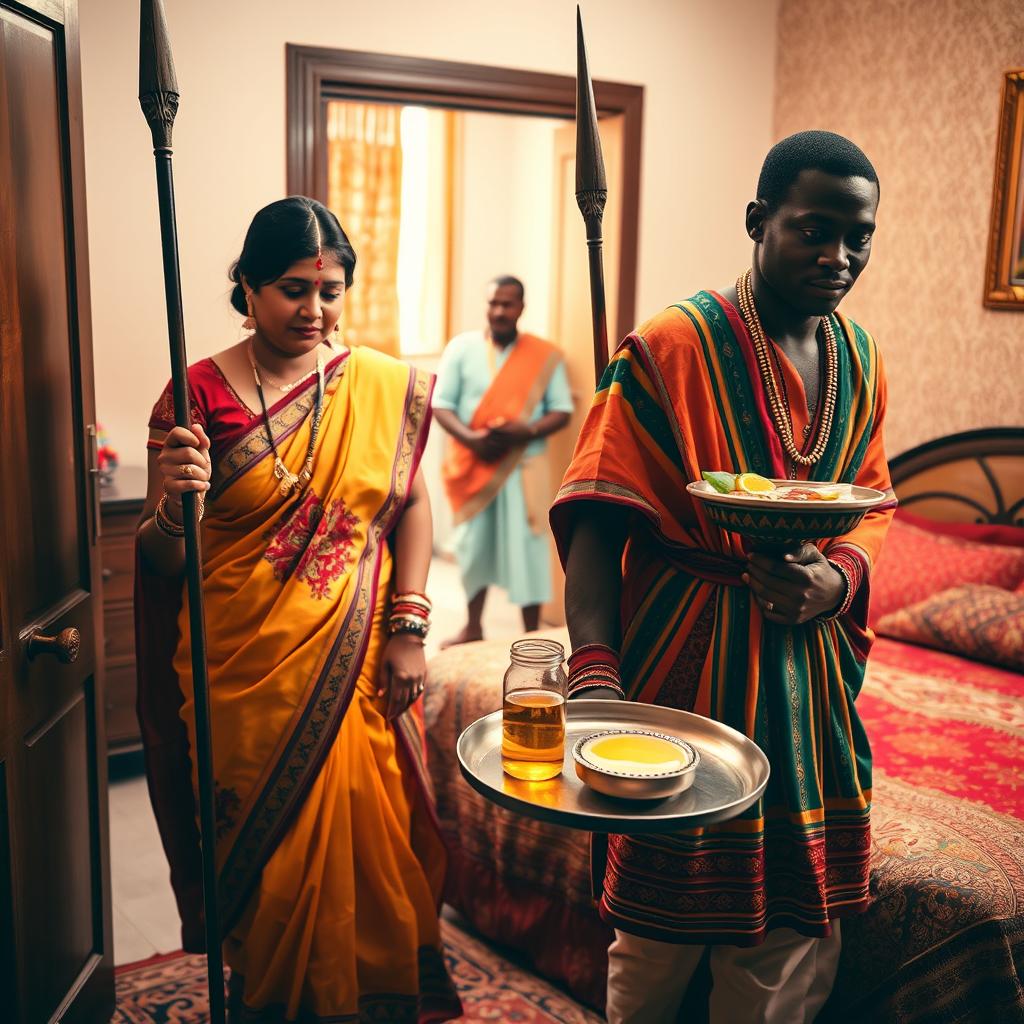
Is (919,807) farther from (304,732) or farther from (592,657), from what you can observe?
(304,732)

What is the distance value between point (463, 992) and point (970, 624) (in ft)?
5.92

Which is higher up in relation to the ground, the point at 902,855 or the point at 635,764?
the point at 635,764

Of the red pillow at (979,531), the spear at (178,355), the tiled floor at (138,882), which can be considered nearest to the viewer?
the spear at (178,355)

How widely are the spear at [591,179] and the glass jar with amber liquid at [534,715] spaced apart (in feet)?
1.63

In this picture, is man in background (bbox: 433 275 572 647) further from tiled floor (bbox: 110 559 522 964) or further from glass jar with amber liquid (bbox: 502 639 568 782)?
glass jar with amber liquid (bbox: 502 639 568 782)

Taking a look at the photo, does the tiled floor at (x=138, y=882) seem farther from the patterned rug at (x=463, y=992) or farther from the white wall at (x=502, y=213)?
the white wall at (x=502, y=213)

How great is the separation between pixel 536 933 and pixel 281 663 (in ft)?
3.26

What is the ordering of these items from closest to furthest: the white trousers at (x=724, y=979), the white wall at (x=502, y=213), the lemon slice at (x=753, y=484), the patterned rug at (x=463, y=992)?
the lemon slice at (x=753, y=484) → the white trousers at (x=724, y=979) → the patterned rug at (x=463, y=992) → the white wall at (x=502, y=213)

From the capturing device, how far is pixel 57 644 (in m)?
1.90

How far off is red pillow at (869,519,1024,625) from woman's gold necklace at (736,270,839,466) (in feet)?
6.58

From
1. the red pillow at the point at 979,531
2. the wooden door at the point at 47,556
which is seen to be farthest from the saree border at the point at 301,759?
the red pillow at the point at 979,531

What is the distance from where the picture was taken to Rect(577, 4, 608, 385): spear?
164cm

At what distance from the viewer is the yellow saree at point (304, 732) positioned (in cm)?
211

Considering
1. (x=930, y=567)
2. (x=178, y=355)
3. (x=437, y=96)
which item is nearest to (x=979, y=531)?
(x=930, y=567)
